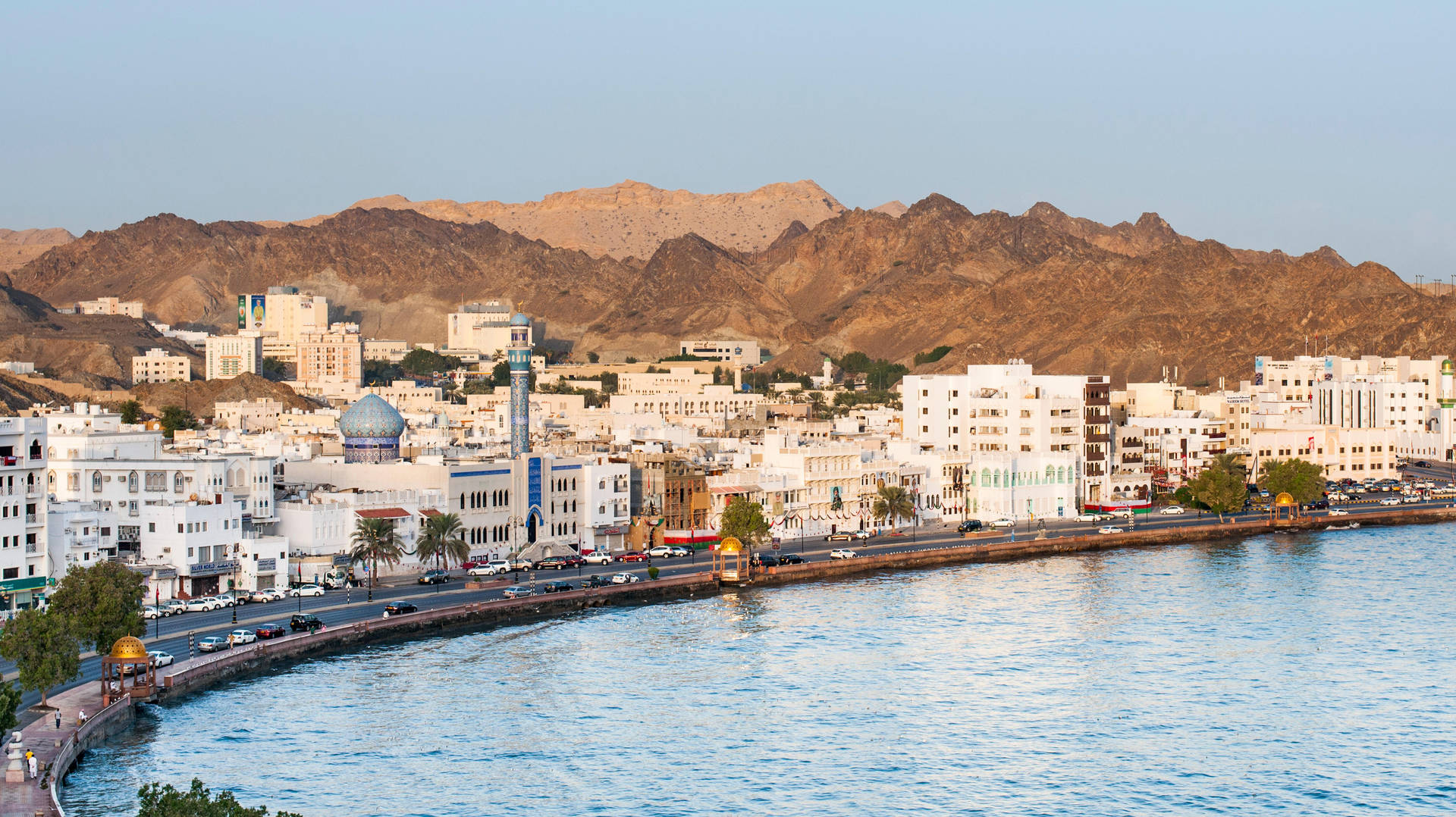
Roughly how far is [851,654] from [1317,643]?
18.2 meters

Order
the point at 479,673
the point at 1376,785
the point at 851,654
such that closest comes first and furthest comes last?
the point at 1376,785
the point at 479,673
the point at 851,654

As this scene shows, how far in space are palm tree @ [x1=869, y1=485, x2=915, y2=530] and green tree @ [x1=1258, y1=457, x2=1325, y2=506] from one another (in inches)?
1087

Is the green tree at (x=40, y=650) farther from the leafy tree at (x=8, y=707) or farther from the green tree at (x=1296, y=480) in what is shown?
the green tree at (x=1296, y=480)

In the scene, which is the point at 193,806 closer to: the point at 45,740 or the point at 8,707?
the point at 8,707

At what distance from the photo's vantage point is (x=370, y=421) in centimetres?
9156

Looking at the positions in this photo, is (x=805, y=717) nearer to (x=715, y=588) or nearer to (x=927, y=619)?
(x=927, y=619)

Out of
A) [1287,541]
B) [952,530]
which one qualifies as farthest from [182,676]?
A: [1287,541]

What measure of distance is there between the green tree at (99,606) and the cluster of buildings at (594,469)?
27.9 feet

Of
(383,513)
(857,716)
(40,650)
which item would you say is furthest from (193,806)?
(383,513)

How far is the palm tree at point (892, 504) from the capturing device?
4134 inches

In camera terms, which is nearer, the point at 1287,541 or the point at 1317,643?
the point at 1317,643

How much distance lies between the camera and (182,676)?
2264 inches

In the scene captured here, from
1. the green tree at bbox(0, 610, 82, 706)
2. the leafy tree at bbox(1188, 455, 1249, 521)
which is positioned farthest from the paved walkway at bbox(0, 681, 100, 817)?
the leafy tree at bbox(1188, 455, 1249, 521)

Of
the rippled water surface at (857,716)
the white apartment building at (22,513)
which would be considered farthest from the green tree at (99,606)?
the white apartment building at (22,513)
